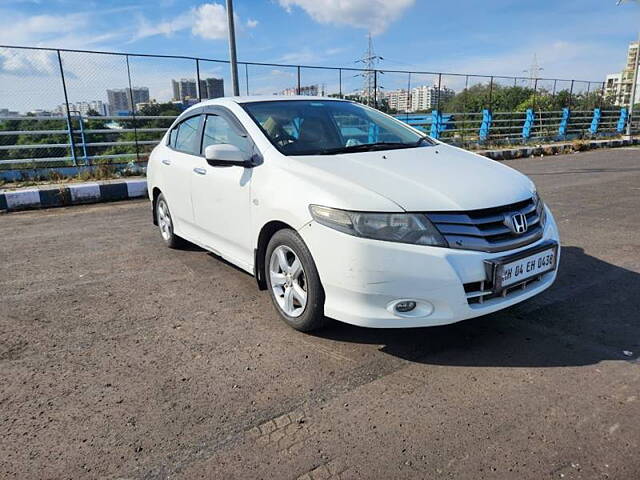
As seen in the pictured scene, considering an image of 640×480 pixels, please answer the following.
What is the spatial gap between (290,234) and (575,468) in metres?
1.91

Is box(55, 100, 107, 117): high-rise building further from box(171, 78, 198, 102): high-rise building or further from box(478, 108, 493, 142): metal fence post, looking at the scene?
box(478, 108, 493, 142): metal fence post

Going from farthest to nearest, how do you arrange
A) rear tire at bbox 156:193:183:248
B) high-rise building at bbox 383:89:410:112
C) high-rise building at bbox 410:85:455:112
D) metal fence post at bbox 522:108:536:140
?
metal fence post at bbox 522:108:536:140 → high-rise building at bbox 410:85:455:112 → high-rise building at bbox 383:89:410:112 → rear tire at bbox 156:193:183:248

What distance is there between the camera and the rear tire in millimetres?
5094

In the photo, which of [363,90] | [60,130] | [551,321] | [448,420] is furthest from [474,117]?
[448,420]

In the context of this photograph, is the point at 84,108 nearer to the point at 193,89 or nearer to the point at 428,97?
the point at 193,89

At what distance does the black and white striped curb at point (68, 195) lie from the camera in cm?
794

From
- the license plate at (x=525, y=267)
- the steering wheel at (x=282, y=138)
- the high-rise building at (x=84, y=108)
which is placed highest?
the high-rise building at (x=84, y=108)

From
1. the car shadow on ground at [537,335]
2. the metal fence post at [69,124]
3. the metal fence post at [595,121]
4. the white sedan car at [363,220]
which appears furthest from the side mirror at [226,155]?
the metal fence post at [595,121]

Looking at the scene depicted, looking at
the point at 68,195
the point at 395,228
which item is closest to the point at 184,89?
the point at 68,195

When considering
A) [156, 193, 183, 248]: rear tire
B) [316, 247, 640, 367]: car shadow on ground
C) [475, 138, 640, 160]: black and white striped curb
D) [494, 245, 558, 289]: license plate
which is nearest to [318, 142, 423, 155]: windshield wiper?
[316, 247, 640, 367]: car shadow on ground

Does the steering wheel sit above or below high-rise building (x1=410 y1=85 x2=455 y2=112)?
below

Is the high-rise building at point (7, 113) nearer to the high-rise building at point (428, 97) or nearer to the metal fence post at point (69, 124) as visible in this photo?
the metal fence post at point (69, 124)

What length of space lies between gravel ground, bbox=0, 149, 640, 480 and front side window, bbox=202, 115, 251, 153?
121 cm

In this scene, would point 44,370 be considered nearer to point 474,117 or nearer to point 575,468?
point 575,468
